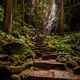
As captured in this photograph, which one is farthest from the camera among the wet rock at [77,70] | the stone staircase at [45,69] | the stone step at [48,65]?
the stone step at [48,65]

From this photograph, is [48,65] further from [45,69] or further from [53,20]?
[53,20]

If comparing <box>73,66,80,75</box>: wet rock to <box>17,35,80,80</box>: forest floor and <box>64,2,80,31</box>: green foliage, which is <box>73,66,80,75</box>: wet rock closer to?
<box>17,35,80,80</box>: forest floor

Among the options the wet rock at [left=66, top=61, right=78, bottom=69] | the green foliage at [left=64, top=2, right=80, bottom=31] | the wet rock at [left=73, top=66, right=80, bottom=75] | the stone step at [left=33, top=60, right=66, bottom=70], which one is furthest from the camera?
the green foliage at [left=64, top=2, right=80, bottom=31]

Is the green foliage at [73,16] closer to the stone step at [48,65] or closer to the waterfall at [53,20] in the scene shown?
the waterfall at [53,20]

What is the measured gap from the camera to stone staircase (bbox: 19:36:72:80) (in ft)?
26.0

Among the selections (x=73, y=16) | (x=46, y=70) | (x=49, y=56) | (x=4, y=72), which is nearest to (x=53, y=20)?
(x=73, y=16)

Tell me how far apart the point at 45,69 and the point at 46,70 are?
0.21 meters

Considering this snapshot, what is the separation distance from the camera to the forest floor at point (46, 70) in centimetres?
793

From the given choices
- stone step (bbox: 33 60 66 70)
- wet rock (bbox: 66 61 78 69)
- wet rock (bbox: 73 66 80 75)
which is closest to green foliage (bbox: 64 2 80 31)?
wet rock (bbox: 66 61 78 69)

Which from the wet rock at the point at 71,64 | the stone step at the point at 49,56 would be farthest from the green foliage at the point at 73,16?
the wet rock at the point at 71,64

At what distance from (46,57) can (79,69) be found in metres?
2.84

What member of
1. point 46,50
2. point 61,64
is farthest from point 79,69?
point 46,50

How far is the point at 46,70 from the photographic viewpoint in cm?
937

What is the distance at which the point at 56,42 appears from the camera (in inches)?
578
